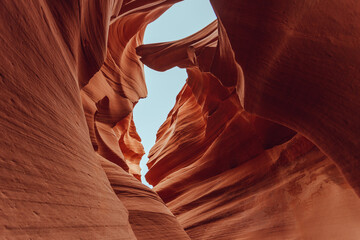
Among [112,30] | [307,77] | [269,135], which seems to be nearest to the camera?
[307,77]

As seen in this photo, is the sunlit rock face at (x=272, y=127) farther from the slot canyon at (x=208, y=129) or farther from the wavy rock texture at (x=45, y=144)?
the wavy rock texture at (x=45, y=144)

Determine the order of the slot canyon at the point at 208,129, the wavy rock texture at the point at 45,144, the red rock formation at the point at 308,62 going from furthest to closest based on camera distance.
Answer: the red rock formation at the point at 308,62 → the slot canyon at the point at 208,129 → the wavy rock texture at the point at 45,144

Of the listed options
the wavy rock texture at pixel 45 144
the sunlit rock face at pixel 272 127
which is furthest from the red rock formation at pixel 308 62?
the wavy rock texture at pixel 45 144

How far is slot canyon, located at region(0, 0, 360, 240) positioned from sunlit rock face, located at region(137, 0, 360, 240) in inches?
0.7

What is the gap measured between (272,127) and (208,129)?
92.0 inches

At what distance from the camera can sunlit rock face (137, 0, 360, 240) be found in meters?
2.64

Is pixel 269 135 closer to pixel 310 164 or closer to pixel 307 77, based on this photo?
pixel 310 164

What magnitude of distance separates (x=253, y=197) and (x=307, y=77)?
3.10 metres

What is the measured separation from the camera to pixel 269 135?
550 centimetres

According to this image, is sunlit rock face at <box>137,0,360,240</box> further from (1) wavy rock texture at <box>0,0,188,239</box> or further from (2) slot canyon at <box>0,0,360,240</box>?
(1) wavy rock texture at <box>0,0,188,239</box>

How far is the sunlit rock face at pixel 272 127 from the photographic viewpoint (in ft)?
8.68

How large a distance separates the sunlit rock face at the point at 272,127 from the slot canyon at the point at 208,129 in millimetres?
17

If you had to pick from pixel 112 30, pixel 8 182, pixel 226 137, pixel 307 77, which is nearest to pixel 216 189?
pixel 226 137

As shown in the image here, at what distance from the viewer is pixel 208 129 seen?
7.48 meters
